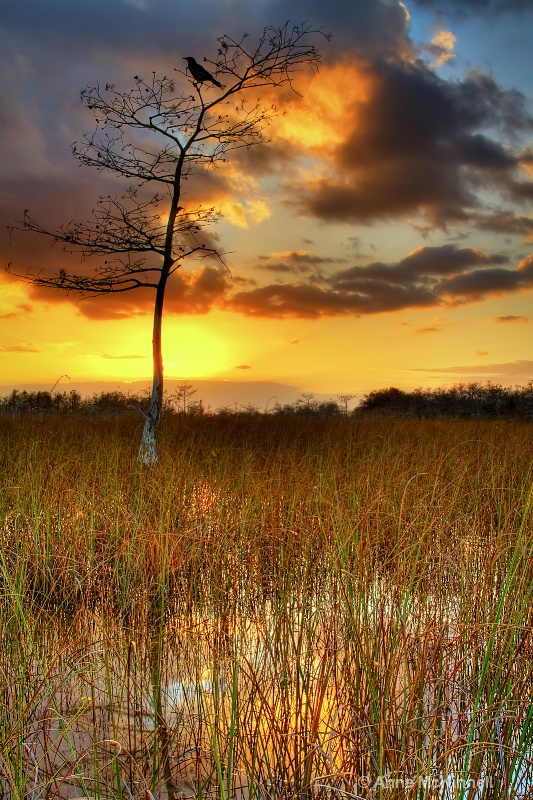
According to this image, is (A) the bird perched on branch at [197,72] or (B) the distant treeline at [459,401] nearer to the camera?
(A) the bird perched on branch at [197,72]

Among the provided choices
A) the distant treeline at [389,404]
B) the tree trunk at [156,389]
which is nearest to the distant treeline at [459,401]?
the distant treeline at [389,404]

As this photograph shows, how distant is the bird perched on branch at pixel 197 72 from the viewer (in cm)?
819

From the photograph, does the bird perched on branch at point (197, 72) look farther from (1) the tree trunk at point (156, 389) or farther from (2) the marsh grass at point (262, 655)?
(2) the marsh grass at point (262, 655)

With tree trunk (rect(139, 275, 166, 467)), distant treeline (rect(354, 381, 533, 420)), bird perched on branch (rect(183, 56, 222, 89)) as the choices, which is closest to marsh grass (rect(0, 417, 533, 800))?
tree trunk (rect(139, 275, 166, 467))

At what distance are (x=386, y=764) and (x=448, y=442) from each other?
7.05 meters

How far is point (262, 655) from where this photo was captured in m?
3.19

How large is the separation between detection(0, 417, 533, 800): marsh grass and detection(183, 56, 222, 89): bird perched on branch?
5388 mm

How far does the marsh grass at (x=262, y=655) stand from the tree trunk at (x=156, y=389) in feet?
4.72

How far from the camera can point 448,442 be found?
29.0 ft

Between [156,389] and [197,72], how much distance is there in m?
4.28

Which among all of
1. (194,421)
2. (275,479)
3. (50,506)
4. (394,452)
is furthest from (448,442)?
(50,506)

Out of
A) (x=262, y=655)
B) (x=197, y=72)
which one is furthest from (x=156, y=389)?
(x=262, y=655)

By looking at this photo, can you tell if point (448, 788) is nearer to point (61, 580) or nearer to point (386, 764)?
point (386, 764)

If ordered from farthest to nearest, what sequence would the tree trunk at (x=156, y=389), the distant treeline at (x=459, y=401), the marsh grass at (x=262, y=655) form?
1. the distant treeline at (x=459, y=401)
2. the tree trunk at (x=156, y=389)
3. the marsh grass at (x=262, y=655)
